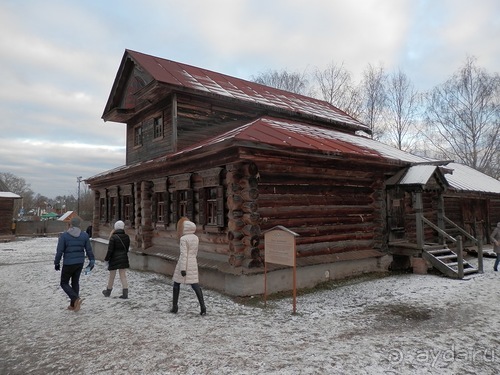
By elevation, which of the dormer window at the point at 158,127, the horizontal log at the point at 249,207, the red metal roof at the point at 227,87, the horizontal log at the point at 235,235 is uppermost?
the red metal roof at the point at 227,87

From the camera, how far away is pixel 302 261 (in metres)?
8.81

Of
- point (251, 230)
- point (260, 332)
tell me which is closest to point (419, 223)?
point (251, 230)

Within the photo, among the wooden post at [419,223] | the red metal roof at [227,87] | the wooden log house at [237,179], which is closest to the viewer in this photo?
the wooden log house at [237,179]

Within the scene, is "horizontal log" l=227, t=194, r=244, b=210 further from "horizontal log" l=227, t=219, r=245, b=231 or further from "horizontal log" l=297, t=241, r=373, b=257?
"horizontal log" l=297, t=241, r=373, b=257

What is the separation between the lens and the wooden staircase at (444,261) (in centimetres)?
984

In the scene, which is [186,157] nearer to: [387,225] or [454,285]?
[387,225]

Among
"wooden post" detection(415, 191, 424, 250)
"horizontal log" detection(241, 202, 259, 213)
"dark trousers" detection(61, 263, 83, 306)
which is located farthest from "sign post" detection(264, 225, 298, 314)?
"wooden post" detection(415, 191, 424, 250)

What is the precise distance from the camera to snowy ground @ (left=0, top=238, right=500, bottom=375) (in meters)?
4.43

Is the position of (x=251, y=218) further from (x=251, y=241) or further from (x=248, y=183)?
(x=248, y=183)

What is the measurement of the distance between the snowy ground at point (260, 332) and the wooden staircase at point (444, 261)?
3.00ft

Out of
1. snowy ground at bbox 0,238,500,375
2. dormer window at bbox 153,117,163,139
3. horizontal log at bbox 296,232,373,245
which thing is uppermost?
dormer window at bbox 153,117,163,139

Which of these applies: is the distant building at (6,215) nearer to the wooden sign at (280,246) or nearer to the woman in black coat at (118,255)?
the woman in black coat at (118,255)

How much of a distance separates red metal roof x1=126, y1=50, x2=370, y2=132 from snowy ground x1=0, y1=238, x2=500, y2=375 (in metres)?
6.98

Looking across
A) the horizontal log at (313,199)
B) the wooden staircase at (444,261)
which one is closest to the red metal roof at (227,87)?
the horizontal log at (313,199)
